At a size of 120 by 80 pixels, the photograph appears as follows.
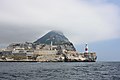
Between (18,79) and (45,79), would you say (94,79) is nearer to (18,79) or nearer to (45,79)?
(45,79)

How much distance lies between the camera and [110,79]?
4900cm

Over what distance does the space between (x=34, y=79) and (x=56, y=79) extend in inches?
151

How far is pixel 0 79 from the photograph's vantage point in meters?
48.0

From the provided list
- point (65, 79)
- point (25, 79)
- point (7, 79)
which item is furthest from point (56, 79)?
point (7, 79)

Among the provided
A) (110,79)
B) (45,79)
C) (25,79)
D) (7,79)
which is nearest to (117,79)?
(110,79)

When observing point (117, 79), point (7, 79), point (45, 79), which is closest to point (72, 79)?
point (45, 79)

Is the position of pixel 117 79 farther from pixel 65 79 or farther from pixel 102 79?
pixel 65 79

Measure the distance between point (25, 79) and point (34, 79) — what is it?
156 centimetres

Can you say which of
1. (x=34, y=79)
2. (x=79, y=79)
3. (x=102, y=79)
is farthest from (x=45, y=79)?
(x=102, y=79)

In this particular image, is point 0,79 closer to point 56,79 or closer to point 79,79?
point 56,79

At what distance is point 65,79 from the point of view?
48.6m

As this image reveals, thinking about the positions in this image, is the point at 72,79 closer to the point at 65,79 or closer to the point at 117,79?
the point at 65,79

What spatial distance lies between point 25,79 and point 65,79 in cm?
692

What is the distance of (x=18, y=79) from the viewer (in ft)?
157
